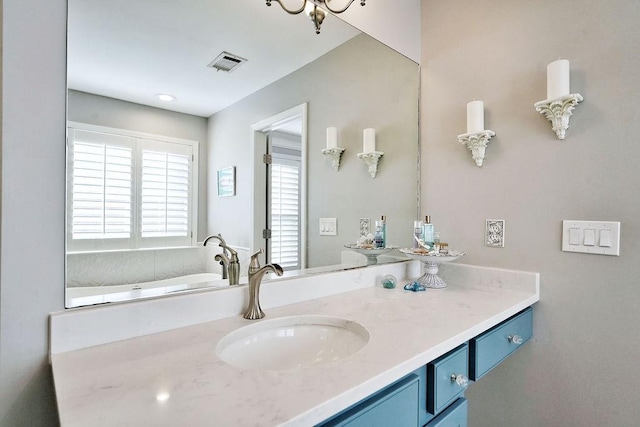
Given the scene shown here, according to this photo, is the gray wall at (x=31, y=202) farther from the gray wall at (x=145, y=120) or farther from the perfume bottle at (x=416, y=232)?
the perfume bottle at (x=416, y=232)

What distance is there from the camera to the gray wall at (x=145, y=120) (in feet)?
2.62

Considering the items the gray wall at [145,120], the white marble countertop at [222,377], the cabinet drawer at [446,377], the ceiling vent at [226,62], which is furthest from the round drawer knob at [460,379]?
the ceiling vent at [226,62]

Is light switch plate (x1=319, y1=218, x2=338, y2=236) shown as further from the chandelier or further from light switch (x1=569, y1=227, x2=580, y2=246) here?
light switch (x1=569, y1=227, x2=580, y2=246)

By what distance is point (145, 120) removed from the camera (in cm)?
91

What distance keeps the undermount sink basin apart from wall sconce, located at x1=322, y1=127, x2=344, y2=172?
72 centimetres

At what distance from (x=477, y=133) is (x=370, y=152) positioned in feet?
1.57

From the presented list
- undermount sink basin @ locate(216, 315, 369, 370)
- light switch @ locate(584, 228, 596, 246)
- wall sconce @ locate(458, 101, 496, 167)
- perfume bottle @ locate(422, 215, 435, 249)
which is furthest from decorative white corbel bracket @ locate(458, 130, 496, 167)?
undermount sink basin @ locate(216, 315, 369, 370)

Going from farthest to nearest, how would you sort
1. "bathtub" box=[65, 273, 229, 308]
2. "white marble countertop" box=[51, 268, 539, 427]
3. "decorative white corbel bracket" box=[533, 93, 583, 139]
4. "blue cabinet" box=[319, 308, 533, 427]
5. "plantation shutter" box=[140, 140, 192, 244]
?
"decorative white corbel bracket" box=[533, 93, 583, 139], "plantation shutter" box=[140, 140, 192, 244], "bathtub" box=[65, 273, 229, 308], "blue cabinet" box=[319, 308, 533, 427], "white marble countertop" box=[51, 268, 539, 427]

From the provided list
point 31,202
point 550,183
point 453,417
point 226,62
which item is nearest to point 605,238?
point 550,183

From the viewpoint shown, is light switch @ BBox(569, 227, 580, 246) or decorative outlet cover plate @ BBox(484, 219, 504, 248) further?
decorative outlet cover plate @ BBox(484, 219, 504, 248)

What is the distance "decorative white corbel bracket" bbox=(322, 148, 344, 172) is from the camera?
141 centimetres

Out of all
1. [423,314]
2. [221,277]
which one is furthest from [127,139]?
[423,314]

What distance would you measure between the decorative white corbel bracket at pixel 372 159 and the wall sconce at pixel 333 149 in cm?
15

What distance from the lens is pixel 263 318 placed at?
0.96 m
